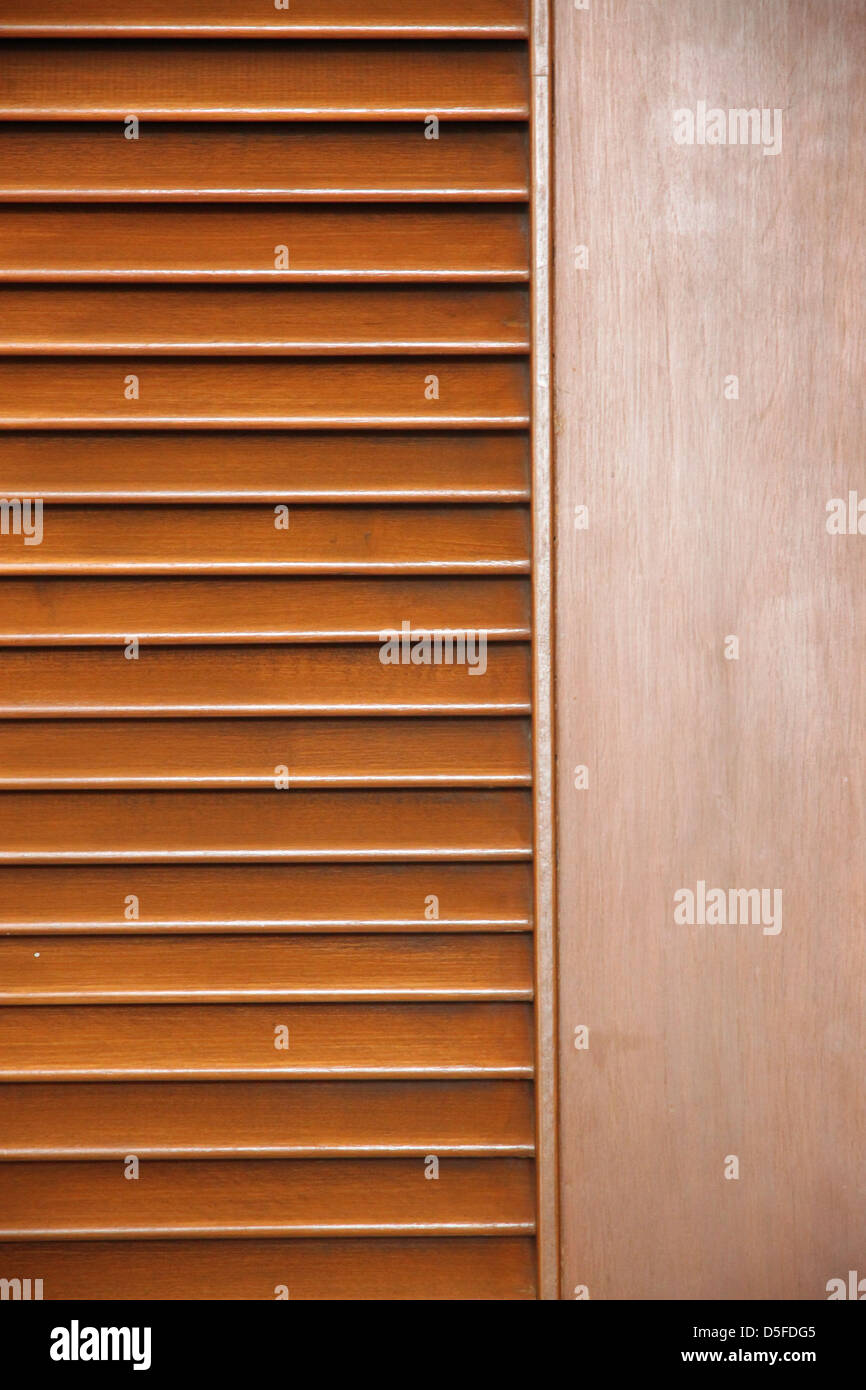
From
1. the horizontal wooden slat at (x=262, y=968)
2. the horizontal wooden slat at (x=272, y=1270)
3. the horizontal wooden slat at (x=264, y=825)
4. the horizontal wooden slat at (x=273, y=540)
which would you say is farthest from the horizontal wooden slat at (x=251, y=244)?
the horizontal wooden slat at (x=272, y=1270)

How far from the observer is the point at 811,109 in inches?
55.6

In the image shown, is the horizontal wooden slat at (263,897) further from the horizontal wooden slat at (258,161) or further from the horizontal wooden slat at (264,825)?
the horizontal wooden slat at (258,161)

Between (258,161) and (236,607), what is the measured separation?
1.79ft

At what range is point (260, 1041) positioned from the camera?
1.43m

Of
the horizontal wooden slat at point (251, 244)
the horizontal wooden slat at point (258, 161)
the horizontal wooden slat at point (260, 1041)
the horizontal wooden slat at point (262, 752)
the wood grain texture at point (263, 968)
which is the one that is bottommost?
the horizontal wooden slat at point (260, 1041)

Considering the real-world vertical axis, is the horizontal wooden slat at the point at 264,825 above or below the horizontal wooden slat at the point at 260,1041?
above

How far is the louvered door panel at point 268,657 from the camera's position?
1.42 meters

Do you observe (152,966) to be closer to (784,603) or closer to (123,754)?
(123,754)

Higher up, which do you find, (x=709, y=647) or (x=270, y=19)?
(x=270, y=19)

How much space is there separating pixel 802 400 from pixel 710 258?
20cm

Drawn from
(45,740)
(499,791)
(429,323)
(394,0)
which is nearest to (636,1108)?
(499,791)

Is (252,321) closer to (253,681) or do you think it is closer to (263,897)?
(253,681)

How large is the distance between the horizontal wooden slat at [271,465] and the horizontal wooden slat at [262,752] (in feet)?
0.84

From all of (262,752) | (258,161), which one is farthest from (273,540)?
(258,161)
